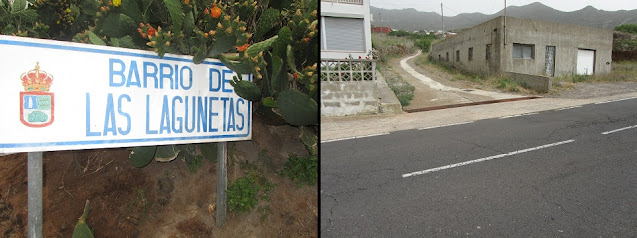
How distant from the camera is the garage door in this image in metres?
22.6

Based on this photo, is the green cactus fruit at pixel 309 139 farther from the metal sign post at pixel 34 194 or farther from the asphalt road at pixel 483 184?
the metal sign post at pixel 34 194

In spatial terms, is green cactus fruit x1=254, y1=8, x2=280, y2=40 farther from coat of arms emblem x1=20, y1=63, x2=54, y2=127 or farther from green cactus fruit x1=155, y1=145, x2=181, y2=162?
coat of arms emblem x1=20, y1=63, x2=54, y2=127

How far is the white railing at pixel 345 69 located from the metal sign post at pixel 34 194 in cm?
400

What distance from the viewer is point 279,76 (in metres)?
2.58

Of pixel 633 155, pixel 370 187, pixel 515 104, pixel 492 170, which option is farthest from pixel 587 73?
pixel 370 187

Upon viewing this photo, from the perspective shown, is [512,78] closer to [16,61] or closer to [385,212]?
[385,212]

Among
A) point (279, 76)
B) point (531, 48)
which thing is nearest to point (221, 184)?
point (279, 76)

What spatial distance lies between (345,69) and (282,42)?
3423 millimetres

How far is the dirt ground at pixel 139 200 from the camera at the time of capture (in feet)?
7.59

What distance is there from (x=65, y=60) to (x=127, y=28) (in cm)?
68

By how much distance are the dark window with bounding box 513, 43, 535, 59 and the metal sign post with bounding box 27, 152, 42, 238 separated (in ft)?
68.1

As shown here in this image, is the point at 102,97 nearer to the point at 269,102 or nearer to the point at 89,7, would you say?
the point at 269,102

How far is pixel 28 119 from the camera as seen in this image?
179 centimetres

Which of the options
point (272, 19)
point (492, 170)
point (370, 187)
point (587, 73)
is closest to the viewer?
point (272, 19)
